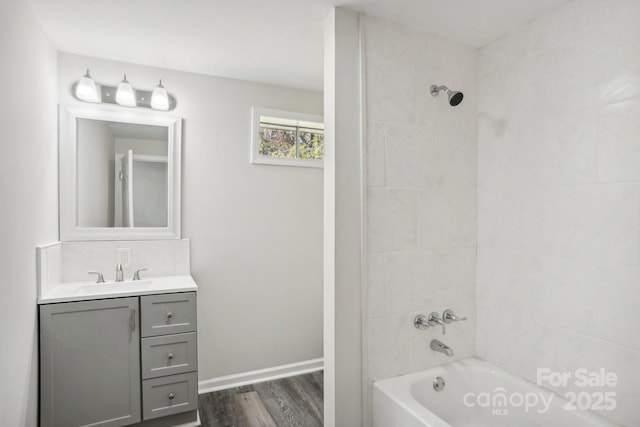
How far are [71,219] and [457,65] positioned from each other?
274cm

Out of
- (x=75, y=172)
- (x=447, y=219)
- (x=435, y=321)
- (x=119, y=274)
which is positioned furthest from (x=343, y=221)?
(x=75, y=172)

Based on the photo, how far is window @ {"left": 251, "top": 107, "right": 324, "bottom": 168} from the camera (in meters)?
2.81

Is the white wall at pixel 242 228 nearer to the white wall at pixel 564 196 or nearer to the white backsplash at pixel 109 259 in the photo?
the white backsplash at pixel 109 259

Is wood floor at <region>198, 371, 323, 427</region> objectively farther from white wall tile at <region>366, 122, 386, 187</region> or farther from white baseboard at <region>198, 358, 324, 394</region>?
white wall tile at <region>366, 122, 386, 187</region>

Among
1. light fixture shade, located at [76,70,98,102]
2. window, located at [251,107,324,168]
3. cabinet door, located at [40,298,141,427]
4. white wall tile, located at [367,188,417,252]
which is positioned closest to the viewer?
white wall tile, located at [367,188,417,252]

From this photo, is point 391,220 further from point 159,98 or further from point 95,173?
point 95,173

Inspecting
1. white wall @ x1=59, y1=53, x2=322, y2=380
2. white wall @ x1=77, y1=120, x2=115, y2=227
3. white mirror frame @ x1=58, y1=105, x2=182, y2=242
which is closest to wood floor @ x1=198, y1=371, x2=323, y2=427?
white wall @ x1=59, y1=53, x2=322, y2=380

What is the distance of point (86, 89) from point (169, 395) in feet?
6.86

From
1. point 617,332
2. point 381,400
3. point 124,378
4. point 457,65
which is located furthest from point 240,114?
point 617,332

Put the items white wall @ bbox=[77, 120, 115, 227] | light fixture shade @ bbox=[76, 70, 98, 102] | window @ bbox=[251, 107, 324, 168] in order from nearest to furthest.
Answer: light fixture shade @ bbox=[76, 70, 98, 102] → white wall @ bbox=[77, 120, 115, 227] → window @ bbox=[251, 107, 324, 168]

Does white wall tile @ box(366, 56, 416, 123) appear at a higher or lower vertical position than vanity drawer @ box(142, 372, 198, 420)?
higher

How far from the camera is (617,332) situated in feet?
4.77

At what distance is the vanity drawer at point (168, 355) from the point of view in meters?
2.11

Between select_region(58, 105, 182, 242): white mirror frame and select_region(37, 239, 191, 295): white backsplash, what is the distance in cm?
5
